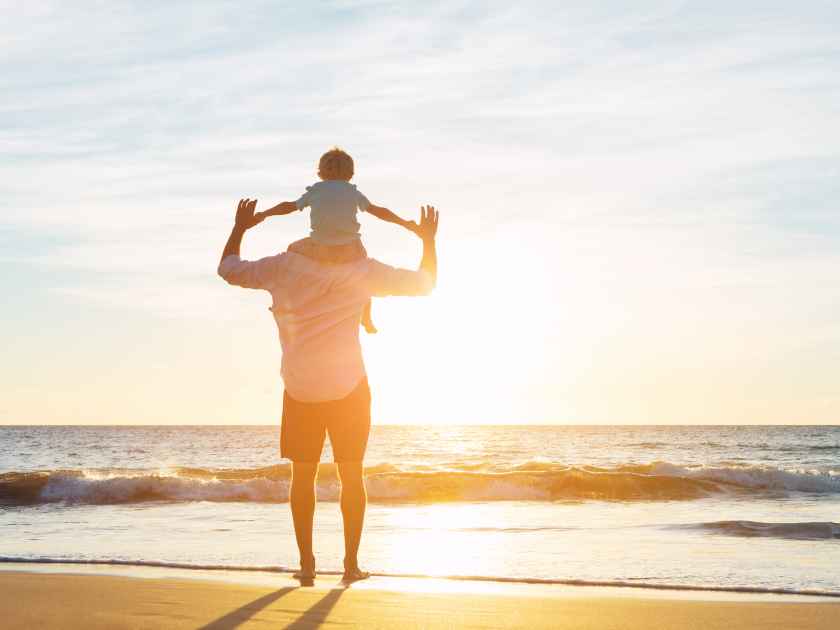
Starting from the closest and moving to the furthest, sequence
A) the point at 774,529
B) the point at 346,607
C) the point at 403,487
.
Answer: the point at 346,607 → the point at 774,529 → the point at 403,487

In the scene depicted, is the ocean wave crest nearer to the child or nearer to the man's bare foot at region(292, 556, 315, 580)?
the man's bare foot at region(292, 556, 315, 580)

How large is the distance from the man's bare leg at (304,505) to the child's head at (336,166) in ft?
4.39

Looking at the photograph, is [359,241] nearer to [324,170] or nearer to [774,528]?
[324,170]

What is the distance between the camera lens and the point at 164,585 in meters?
4.54

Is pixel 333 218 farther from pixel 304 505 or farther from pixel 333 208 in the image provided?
pixel 304 505

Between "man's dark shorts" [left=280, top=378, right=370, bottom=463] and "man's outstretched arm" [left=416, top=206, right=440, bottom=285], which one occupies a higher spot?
"man's outstretched arm" [left=416, top=206, right=440, bottom=285]

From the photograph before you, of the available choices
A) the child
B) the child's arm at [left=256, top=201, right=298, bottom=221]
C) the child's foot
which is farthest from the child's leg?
the child's arm at [left=256, top=201, right=298, bottom=221]

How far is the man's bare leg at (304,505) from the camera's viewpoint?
14.8ft

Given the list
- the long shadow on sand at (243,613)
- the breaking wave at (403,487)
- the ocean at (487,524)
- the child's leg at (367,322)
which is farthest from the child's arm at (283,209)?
the breaking wave at (403,487)

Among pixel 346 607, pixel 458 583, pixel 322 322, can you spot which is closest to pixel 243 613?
pixel 346 607

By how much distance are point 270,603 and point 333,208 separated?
1.69 m

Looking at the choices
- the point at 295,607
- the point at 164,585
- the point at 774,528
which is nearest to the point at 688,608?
the point at 295,607

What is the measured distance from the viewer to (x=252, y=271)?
14.0ft

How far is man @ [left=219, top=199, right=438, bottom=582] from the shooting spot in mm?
4281
